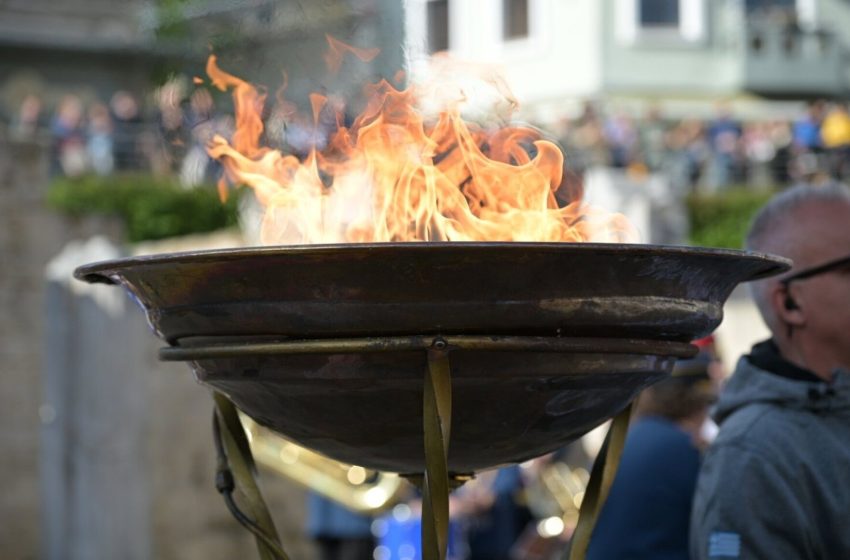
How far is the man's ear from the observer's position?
9.53 ft

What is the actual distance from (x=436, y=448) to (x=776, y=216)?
3.84 ft

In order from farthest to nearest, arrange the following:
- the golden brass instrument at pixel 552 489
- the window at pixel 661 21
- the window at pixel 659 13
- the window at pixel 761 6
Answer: the window at pixel 761 6
the window at pixel 659 13
the window at pixel 661 21
the golden brass instrument at pixel 552 489

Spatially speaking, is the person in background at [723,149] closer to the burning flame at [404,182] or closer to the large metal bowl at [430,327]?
the burning flame at [404,182]

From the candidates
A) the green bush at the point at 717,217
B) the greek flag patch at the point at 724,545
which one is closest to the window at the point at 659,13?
the green bush at the point at 717,217

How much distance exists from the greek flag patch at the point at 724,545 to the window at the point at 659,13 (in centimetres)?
2319

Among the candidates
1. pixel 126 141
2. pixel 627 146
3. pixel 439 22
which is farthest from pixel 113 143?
pixel 439 22

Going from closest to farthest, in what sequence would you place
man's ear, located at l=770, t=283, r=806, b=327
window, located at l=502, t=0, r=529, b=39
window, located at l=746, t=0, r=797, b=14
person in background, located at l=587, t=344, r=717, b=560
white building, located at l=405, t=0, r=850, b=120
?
man's ear, located at l=770, t=283, r=806, b=327 → person in background, located at l=587, t=344, r=717, b=560 → white building, located at l=405, t=0, r=850, b=120 → window, located at l=502, t=0, r=529, b=39 → window, located at l=746, t=0, r=797, b=14

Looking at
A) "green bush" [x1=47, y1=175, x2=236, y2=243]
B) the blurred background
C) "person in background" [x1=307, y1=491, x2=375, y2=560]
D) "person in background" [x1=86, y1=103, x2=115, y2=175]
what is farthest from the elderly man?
"person in background" [x1=86, y1=103, x2=115, y2=175]

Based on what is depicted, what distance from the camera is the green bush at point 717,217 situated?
14953mm

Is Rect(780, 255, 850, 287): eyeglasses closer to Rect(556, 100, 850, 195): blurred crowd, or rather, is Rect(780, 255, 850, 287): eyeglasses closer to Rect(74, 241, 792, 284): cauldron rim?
Rect(74, 241, 792, 284): cauldron rim

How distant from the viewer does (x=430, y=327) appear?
2.05 meters

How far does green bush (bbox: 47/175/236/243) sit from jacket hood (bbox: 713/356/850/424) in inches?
439

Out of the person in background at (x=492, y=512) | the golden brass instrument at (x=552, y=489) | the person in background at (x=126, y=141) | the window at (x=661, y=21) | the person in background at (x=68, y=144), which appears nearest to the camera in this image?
the golden brass instrument at (x=552, y=489)

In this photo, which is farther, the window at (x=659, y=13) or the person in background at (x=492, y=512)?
the window at (x=659, y=13)
